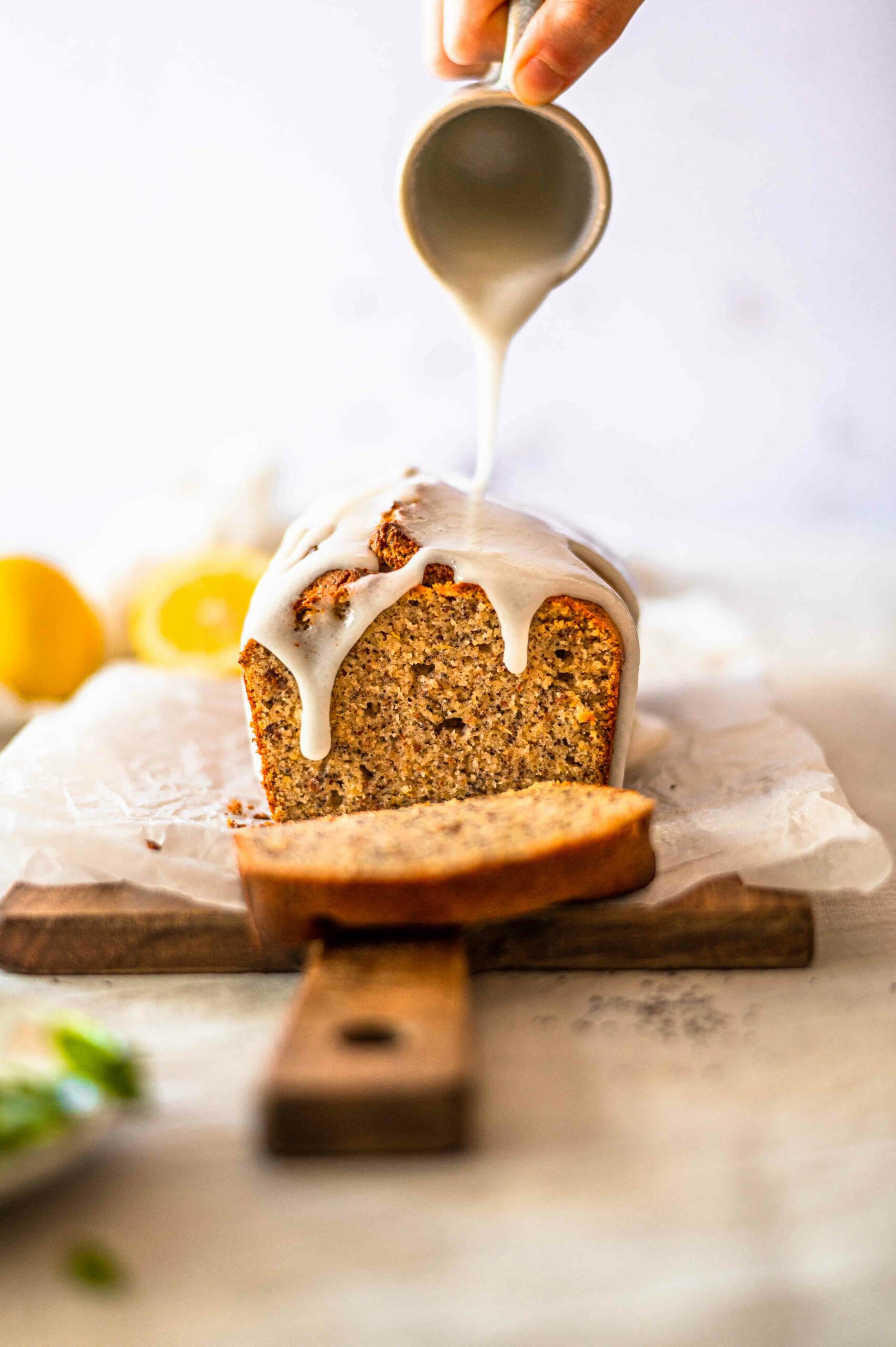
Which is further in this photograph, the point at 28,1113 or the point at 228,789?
the point at 228,789

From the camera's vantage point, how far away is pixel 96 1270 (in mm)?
1367

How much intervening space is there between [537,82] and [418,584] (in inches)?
40.8

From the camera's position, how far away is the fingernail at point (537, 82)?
2.48 m

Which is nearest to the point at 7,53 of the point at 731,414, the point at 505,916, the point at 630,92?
the point at 630,92

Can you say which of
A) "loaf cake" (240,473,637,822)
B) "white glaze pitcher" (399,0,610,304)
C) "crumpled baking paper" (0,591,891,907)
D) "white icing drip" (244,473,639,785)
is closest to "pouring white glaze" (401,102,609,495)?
"white glaze pitcher" (399,0,610,304)

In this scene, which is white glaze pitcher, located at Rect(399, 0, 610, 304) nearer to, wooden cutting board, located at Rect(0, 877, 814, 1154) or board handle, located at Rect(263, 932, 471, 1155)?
wooden cutting board, located at Rect(0, 877, 814, 1154)

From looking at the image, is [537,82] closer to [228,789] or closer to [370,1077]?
[228,789]

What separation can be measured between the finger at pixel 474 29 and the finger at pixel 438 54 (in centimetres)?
5

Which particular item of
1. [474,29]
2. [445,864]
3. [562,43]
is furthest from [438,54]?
[445,864]

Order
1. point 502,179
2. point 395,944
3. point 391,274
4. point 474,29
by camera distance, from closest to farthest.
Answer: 1. point 395,944
2. point 502,179
3. point 474,29
4. point 391,274

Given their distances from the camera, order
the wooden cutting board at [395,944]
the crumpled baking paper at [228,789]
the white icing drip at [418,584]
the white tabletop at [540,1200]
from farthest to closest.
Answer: the white icing drip at [418,584] < the crumpled baking paper at [228,789] < the wooden cutting board at [395,944] < the white tabletop at [540,1200]

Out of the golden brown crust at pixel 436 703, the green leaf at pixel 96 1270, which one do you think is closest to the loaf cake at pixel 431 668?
the golden brown crust at pixel 436 703

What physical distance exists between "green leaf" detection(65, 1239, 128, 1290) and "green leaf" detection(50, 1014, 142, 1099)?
7.1 inches

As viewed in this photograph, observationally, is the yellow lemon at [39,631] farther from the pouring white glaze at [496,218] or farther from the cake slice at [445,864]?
the cake slice at [445,864]
